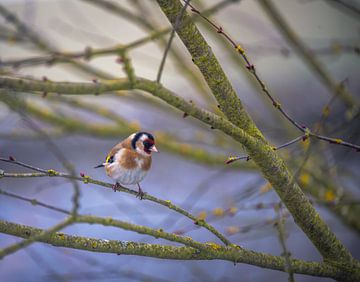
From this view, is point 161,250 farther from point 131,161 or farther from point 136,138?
point 136,138

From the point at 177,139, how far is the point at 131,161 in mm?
1525

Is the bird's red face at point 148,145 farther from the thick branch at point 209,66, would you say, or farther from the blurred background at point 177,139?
the thick branch at point 209,66

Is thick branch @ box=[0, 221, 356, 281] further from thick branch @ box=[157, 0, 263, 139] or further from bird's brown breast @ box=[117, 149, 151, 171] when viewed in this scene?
bird's brown breast @ box=[117, 149, 151, 171]

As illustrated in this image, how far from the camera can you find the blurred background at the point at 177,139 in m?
4.02

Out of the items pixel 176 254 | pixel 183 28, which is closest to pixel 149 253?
pixel 176 254

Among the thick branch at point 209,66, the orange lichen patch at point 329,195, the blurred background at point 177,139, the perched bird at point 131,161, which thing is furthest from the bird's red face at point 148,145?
the orange lichen patch at point 329,195

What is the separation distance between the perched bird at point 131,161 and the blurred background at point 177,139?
516 millimetres

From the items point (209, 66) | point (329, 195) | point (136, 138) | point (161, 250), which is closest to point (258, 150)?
point (209, 66)

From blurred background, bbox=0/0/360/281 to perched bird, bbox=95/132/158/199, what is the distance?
516 mm

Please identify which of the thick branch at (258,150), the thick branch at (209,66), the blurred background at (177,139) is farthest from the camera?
the blurred background at (177,139)

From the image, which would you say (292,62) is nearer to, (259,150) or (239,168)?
(239,168)

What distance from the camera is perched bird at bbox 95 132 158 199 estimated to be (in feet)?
12.0

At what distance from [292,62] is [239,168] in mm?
5639

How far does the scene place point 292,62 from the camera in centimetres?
990
